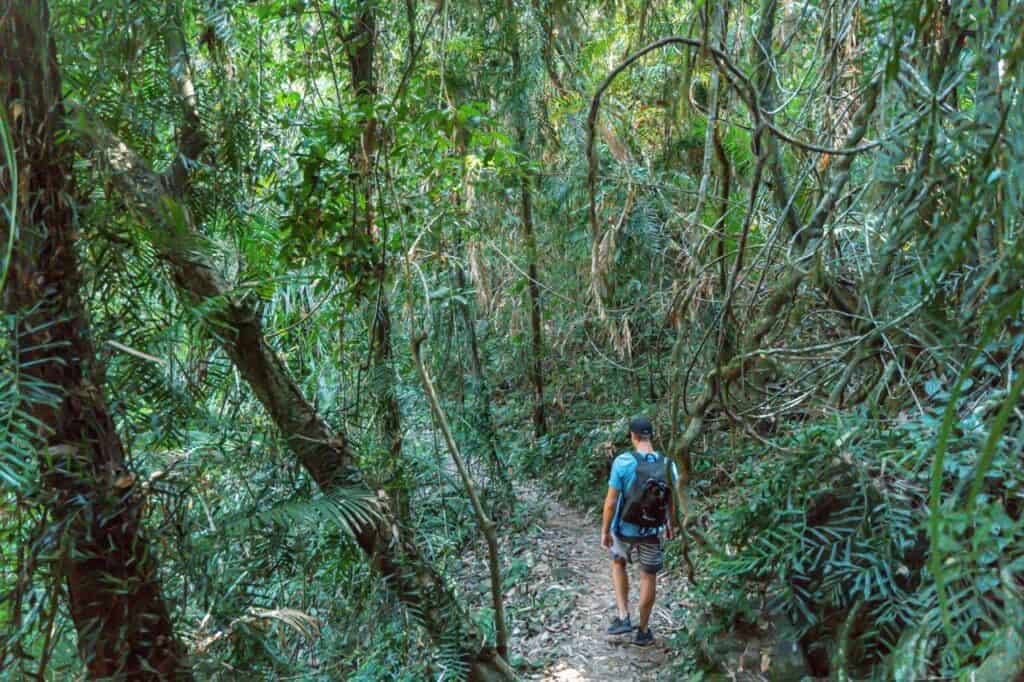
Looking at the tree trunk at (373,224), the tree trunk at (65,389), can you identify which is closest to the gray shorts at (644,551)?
the tree trunk at (373,224)

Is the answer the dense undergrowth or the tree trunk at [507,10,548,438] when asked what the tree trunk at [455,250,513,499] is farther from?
the tree trunk at [507,10,548,438]

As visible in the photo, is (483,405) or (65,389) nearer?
(65,389)

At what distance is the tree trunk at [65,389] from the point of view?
1.58 meters

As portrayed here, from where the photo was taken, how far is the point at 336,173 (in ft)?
12.2

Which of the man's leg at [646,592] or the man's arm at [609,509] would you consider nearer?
the man's leg at [646,592]

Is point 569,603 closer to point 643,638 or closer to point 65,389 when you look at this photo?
point 643,638

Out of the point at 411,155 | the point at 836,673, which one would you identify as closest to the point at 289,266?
the point at 411,155

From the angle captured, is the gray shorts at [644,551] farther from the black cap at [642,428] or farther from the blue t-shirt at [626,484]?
the black cap at [642,428]

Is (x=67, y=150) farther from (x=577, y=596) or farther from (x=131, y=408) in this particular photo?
(x=577, y=596)

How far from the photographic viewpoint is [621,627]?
557cm

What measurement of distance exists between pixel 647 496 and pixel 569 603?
1.83m

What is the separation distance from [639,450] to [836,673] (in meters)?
2.02

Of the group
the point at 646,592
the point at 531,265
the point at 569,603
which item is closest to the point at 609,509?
the point at 646,592

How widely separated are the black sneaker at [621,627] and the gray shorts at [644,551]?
1.94 ft
